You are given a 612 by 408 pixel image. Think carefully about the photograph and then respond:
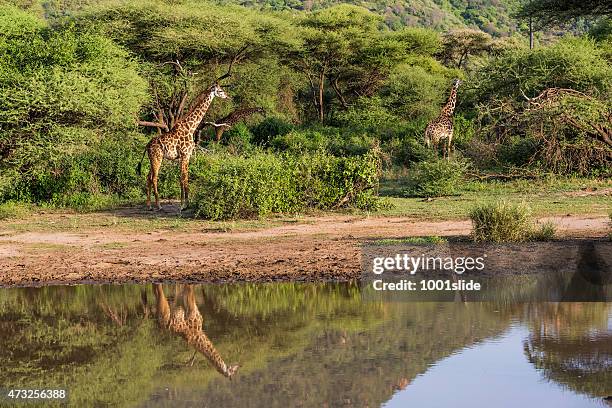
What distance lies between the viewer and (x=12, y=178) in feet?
50.7

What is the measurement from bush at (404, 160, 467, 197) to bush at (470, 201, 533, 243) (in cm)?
507

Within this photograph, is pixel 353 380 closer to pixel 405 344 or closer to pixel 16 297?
pixel 405 344

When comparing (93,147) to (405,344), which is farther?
(93,147)

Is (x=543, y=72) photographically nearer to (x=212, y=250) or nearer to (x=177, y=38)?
(x=177, y=38)

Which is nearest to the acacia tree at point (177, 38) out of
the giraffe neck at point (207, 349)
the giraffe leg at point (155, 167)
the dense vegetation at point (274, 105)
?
the dense vegetation at point (274, 105)

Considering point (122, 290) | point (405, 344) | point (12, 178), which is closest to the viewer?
point (405, 344)

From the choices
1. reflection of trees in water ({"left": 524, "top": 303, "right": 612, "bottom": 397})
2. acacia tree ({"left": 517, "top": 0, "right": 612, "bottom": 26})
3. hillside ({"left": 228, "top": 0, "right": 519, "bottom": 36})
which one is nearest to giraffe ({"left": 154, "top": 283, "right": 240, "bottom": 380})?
reflection of trees in water ({"left": 524, "top": 303, "right": 612, "bottom": 397})

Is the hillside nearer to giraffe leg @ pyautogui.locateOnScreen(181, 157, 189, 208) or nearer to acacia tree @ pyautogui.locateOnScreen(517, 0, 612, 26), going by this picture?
acacia tree @ pyautogui.locateOnScreen(517, 0, 612, 26)

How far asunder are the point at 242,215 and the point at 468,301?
562 cm

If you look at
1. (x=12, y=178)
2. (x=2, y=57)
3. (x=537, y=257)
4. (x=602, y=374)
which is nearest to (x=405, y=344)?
(x=602, y=374)

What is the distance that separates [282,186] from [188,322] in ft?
19.4

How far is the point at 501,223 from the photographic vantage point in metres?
10.8

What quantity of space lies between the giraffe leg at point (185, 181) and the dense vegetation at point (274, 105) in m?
0.22

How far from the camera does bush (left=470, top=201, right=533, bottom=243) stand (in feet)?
35.3
